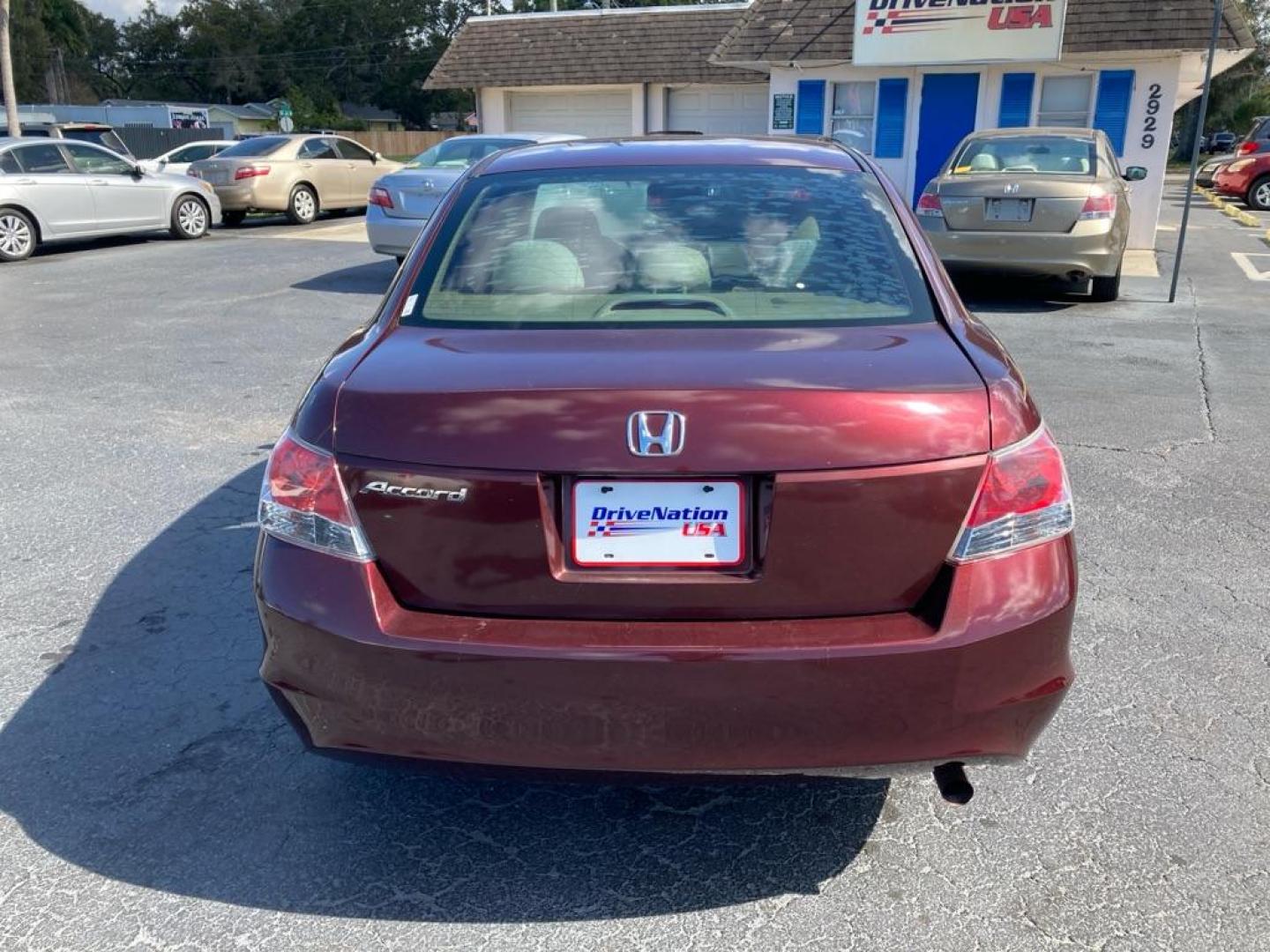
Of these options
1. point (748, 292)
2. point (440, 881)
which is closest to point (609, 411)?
point (748, 292)

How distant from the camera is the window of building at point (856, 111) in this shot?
18.1 meters

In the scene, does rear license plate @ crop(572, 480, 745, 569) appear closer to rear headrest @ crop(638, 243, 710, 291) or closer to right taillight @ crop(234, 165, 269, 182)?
rear headrest @ crop(638, 243, 710, 291)

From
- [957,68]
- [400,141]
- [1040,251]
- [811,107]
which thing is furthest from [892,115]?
[400,141]

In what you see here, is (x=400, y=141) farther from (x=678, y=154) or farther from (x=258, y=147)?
(x=678, y=154)

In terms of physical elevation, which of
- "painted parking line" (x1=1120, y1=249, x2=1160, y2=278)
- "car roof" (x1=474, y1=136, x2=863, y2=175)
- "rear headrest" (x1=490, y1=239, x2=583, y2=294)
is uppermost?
"car roof" (x1=474, y1=136, x2=863, y2=175)

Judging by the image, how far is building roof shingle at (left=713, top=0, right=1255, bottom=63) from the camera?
1512cm

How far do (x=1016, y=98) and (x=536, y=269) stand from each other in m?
16.3

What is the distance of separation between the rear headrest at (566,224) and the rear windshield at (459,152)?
367 inches

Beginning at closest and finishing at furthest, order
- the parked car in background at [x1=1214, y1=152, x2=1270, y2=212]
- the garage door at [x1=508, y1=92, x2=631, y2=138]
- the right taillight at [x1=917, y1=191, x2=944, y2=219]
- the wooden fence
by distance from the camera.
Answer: the right taillight at [x1=917, y1=191, x2=944, y2=219]
the parked car in background at [x1=1214, y1=152, x2=1270, y2=212]
the garage door at [x1=508, y1=92, x2=631, y2=138]
the wooden fence

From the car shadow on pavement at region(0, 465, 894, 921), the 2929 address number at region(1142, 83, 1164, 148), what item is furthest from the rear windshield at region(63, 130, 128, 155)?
the car shadow on pavement at region(0, 465, 894, 921)

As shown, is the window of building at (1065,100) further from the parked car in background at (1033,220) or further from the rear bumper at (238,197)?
the rear bumper at (238,197)

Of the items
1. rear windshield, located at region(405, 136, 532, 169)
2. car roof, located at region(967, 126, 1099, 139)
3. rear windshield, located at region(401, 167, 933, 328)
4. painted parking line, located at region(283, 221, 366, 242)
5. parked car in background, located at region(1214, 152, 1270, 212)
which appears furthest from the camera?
parked car in background, located at region(1214, 152, 1270, 212)

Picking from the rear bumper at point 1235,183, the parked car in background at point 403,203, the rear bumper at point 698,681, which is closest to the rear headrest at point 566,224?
the rear bumper at point 698,681

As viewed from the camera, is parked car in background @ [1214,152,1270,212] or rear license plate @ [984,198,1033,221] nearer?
rear license plate @ [984,198,1033,221]
